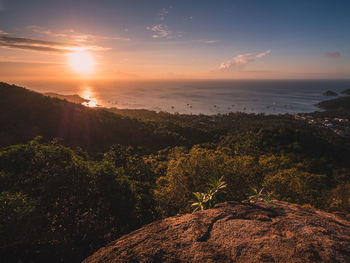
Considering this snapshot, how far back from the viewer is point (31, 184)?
8000 mm

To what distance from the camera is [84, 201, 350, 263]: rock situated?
412 cm

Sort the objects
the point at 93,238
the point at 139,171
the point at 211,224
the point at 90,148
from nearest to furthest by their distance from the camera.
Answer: the point at 211,224 → the point at 93,238 → the point at 139,171 → the point at 90,148

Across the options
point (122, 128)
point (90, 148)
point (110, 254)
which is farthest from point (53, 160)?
point (122, 128)

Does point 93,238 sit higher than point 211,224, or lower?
lower

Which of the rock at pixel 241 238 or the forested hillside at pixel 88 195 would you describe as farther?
the forested hillside at pixel 88 195

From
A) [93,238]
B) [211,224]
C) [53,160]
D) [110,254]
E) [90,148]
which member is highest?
[53,160]

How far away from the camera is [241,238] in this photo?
15.4ft

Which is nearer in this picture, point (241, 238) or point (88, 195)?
point (241, 238)

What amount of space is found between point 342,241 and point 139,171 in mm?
16726

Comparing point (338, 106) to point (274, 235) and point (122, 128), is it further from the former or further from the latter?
point (274, 235)

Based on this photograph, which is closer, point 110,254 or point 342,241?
point 342,241

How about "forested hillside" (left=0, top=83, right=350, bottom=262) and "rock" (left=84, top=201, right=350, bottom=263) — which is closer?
"rock" (left=84, top=201, right=350, bottom=263)

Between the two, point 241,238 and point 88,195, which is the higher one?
point 241,238

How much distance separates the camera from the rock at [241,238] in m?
4.12
